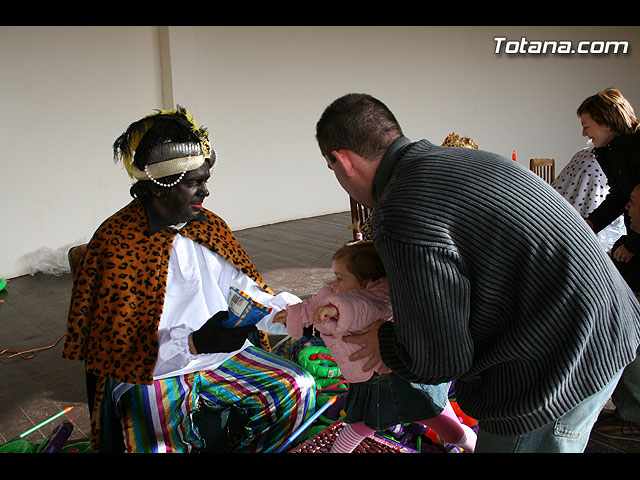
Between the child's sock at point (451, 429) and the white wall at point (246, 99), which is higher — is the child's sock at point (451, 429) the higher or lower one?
the lower one

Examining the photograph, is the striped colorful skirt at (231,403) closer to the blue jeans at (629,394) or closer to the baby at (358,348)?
the baby at (358,348)

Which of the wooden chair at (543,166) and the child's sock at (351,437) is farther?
the wooden chair at (543,166)

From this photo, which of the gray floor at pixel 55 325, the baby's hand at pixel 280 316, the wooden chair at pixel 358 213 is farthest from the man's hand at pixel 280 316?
the wooden chair at pixel 358 213

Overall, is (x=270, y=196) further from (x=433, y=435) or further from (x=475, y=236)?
(x=475, y=236)

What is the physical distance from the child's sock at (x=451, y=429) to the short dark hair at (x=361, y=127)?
1294 mm

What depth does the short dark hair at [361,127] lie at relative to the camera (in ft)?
5.01

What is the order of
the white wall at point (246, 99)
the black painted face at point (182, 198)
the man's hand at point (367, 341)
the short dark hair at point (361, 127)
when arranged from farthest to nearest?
1. the white wall at point (246, 99)
2. the black painted face at point (182, 198)
3. the man's hand at point (367, 341)
4. the short dark hair at point (361, 127)

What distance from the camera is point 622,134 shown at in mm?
3299

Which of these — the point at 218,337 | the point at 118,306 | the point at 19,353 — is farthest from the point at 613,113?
the point at 19,353

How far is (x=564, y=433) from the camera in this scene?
1.42 m

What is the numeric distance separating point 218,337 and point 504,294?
1102mm

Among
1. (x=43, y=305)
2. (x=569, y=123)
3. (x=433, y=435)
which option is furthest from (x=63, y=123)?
(x=569, y=123)

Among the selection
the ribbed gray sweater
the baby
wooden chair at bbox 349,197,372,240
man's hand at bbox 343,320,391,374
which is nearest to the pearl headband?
the baby

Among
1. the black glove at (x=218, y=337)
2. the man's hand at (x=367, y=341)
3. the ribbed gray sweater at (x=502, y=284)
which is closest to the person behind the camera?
the ribbed gray sweater at (x=502, y=284)
